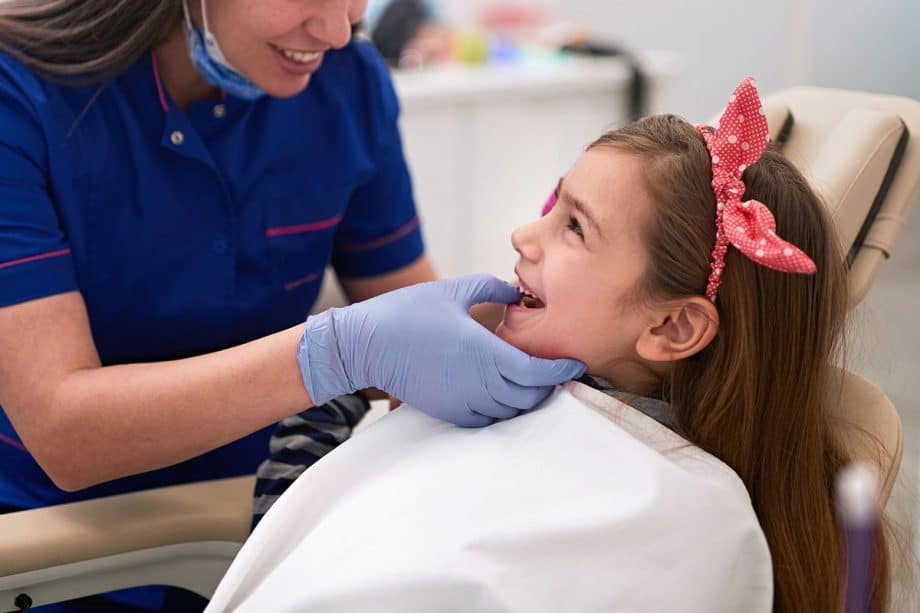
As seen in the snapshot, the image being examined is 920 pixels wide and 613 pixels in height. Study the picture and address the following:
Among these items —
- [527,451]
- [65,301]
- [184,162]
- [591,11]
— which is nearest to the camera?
[527,451]

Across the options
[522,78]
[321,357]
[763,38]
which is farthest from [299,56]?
[522,78]

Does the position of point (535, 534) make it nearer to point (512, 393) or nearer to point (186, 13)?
point (512, 393)

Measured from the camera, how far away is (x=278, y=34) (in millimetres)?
1298

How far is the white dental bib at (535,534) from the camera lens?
3.16ft

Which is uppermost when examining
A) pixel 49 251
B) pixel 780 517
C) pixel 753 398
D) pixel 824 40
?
pixel 824 40

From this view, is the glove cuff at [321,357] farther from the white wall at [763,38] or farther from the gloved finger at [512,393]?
the white wall at [763,38]

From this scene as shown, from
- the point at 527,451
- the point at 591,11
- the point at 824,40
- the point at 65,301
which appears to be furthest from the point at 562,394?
the point at 591,11

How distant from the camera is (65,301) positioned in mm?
1234

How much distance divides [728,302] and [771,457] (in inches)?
7.0

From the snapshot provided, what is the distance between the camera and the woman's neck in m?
1.40

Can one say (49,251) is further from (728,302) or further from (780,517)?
(780,517)

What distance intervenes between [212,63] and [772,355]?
81 centimetres

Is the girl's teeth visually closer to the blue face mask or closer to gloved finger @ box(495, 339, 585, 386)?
the blue face mask

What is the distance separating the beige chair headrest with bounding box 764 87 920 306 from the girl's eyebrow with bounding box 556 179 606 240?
10.1 inches
